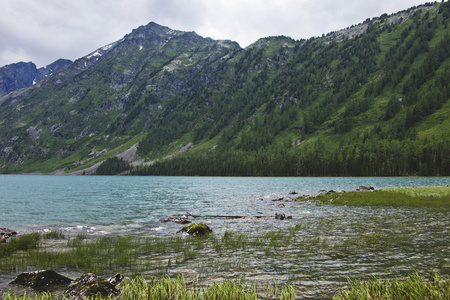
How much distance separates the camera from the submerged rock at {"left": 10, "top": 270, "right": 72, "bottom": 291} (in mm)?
11062

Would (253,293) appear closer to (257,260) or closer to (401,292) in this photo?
(401,292)

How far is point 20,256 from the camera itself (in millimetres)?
16375

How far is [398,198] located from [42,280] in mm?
47921

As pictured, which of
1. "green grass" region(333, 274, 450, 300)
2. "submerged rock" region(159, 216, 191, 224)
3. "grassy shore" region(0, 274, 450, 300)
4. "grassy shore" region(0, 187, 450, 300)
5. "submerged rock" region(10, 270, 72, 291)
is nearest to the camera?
"green grass" region(333, 274, 450, 300)

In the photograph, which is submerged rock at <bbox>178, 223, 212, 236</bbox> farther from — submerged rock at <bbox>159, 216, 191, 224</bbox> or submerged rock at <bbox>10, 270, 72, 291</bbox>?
submerged rock at <bbox>10, 270, 72, 291</bbox>

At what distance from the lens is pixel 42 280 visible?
11312mm

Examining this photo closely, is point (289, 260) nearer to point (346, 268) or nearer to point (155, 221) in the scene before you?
point (346, 268)

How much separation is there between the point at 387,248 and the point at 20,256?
23.0 meters

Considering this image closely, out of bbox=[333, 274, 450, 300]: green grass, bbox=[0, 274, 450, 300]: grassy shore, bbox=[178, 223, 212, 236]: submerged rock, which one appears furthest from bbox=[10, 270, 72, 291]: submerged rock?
bbox=[178, 223, 212, 236]: submerged rock

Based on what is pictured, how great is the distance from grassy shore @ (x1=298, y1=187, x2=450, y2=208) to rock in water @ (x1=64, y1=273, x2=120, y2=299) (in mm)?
41349

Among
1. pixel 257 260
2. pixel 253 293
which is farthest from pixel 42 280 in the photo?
pixel 257 260

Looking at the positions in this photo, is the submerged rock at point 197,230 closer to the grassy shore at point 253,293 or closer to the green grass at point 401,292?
the grassy shore at point 253,293

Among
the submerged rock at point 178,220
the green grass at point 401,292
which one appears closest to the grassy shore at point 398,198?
the submerged rock at point 178,220

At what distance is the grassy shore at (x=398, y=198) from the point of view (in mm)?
38112
